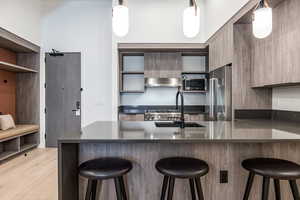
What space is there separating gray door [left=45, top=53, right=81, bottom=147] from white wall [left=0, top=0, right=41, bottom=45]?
0.64m

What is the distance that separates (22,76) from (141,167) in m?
4.59

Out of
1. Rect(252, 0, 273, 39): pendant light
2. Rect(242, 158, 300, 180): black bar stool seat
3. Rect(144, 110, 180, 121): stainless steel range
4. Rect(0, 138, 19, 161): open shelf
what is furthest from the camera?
Rect(144, 110, 180, 121): stainless steel range

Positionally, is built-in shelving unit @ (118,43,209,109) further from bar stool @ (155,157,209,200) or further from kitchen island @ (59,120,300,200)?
bar stool @ (155,157,209,200)

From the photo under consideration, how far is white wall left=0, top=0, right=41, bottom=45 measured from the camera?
3966 millimetres

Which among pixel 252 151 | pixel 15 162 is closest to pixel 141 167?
pixel 252 151

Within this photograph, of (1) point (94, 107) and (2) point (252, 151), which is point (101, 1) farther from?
(2) point (252, 151)

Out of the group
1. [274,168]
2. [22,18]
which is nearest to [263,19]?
[274,168]

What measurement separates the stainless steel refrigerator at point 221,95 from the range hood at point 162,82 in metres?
1.08

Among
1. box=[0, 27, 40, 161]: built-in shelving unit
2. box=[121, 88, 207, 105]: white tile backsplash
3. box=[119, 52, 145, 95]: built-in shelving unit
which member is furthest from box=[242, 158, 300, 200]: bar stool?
box=[0, 27, 40, 161]: built-in shelving unit

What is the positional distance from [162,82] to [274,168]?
3.41m

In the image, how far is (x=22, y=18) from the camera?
448 centimetres

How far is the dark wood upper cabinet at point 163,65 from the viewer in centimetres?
476

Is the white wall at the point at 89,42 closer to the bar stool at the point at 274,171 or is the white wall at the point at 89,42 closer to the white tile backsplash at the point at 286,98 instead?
the white tile backsplash at the point at 286,98

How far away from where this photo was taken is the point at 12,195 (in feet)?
8.85
